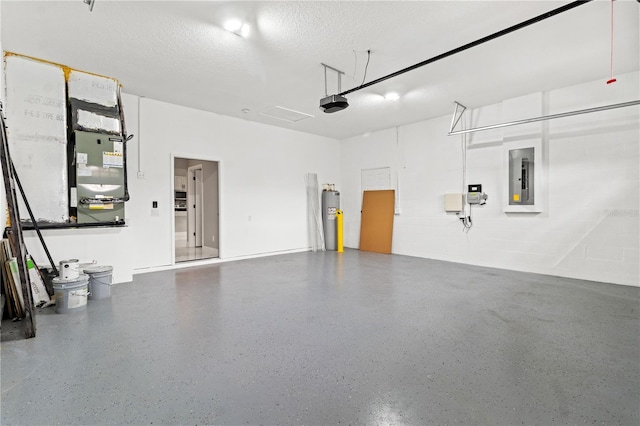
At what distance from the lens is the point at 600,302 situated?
3562 mm

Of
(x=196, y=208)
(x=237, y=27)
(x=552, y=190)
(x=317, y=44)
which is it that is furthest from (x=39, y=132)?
(x=552, y=190)

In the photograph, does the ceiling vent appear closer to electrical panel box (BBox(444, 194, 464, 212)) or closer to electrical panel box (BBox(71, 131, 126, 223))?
electrical panel box (BBox(71, 131, 126, 223))

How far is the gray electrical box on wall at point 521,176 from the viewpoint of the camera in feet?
16.6

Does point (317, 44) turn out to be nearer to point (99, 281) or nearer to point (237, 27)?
point (237, 27)

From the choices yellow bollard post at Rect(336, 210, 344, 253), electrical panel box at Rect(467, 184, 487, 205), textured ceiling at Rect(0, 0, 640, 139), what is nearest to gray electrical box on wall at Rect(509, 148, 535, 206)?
electrical panel box at Rect(467, 184, 487, 205)

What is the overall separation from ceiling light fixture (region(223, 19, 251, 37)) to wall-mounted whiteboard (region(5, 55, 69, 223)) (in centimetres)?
264

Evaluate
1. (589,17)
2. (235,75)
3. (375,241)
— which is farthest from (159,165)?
(589,17)

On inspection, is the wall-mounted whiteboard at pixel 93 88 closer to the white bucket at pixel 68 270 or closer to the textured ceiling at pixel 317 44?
the textured ceiling at pixel 317 44

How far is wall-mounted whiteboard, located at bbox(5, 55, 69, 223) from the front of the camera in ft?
12.0

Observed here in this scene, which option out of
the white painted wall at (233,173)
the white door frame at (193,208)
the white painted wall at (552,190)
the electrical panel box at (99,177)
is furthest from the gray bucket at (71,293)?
the white painted wall at (552,190)

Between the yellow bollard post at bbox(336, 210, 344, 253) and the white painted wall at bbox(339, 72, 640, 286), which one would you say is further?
the yellow bollard post at bbox(336, 210, 344, 253)

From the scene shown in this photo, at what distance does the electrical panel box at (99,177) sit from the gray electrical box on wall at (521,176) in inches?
250

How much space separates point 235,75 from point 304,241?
439 cm

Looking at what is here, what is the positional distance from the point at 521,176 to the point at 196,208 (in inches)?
304
